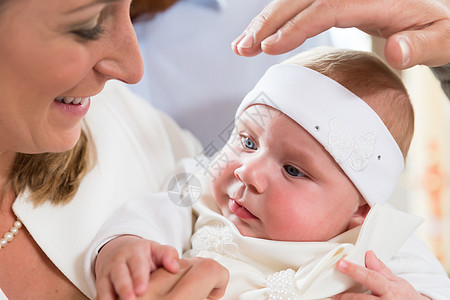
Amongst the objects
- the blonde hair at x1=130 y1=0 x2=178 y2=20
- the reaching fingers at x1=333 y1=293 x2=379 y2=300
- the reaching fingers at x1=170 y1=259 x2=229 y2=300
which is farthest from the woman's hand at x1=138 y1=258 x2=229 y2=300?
the blonde hair at x1=130 y1=0 x2=178 y2=20

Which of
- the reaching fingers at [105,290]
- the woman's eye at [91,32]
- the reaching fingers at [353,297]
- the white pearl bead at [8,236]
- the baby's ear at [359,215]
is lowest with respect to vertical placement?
the reaching fingers at [353,297]

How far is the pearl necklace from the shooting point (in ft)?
3.80

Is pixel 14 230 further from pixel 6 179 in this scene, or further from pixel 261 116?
pixel 261 116

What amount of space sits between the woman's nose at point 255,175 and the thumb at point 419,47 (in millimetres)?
350

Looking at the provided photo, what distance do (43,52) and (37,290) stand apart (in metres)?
0.55

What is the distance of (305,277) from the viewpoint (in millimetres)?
1140

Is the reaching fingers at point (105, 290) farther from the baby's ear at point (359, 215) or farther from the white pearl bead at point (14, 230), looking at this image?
the baby's ear at point (359, 215)

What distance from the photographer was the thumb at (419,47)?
106 cm

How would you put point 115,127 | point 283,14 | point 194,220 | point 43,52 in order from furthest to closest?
1. point 115,127
2. point 194,220
3. point 283,14
4. point 43,52

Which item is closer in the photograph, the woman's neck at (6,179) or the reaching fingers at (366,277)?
the reaching fingers at (366,277)

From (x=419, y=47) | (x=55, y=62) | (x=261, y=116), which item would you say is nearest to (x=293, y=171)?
(x=261, y=116)

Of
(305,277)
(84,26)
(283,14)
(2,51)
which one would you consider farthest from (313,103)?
(2,51)

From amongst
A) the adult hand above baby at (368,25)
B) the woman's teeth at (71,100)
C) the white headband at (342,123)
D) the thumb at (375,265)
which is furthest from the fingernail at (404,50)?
the woman's teeth at (71,100)

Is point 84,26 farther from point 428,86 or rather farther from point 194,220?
point 428,86
